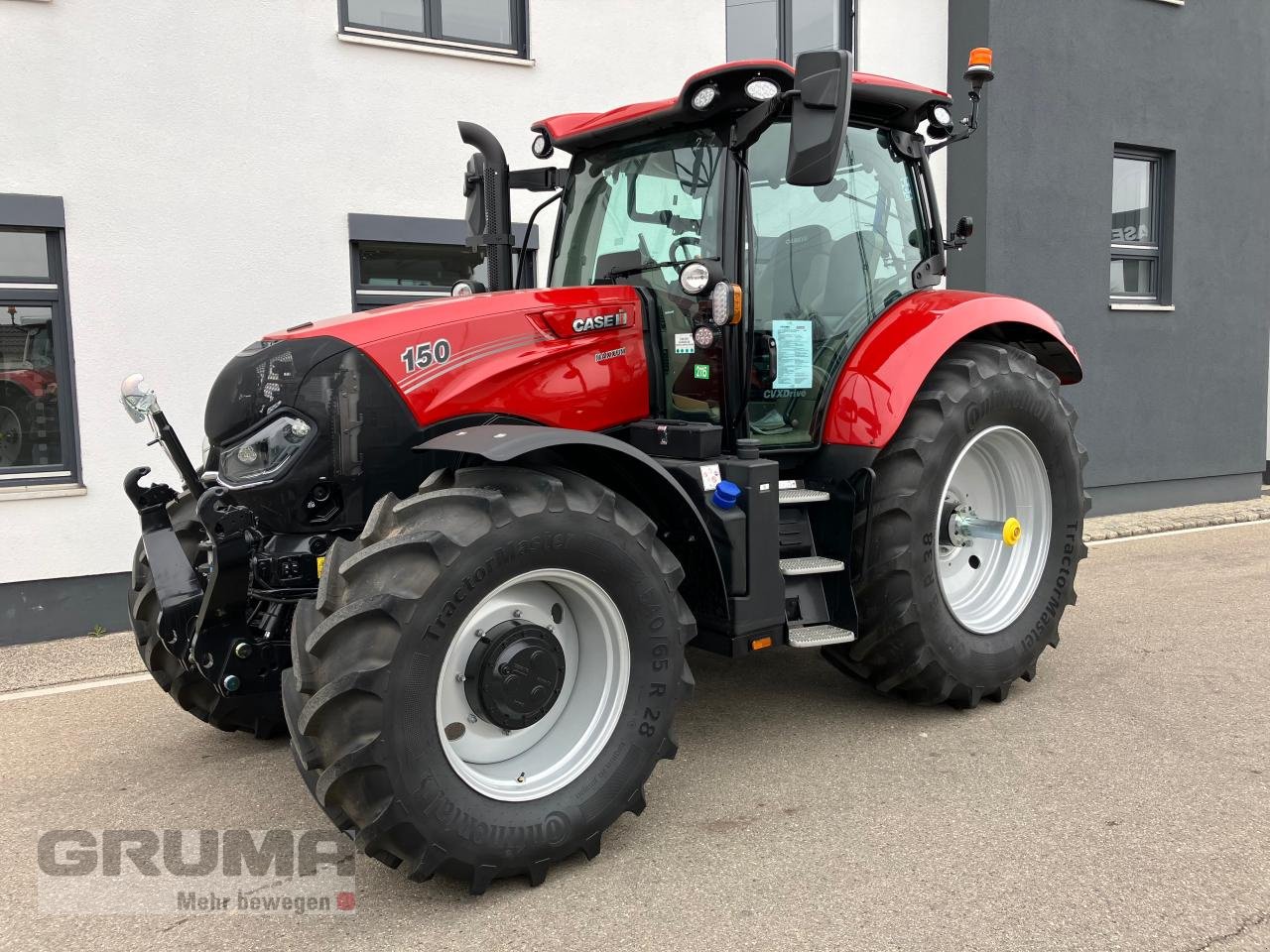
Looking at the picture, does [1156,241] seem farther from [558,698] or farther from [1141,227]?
[558,698]

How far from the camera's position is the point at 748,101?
3.51 metres

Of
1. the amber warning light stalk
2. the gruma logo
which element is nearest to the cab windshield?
the amber warning light stalk

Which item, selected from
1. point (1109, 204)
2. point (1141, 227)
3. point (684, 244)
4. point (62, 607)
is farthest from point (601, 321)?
point (1141, 227)

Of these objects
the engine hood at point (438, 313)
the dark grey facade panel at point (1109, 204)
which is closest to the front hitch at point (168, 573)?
the engine hood at point (438, 313)

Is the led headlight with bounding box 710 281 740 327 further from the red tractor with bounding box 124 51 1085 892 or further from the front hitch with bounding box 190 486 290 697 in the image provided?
the front hitch with bounding box 190 486 290 697

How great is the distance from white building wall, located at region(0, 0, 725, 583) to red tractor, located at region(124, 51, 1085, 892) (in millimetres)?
2409

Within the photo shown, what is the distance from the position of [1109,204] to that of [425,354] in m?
7.88

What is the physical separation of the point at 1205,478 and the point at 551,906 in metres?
9.27

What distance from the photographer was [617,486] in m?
3.32

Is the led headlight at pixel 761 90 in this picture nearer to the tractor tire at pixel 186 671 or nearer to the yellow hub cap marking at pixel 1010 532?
the yellow hub cap marking at pixel 1010 532

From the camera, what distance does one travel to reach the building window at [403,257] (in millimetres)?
6496

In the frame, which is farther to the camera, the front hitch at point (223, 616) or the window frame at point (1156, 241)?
the window frame at point (1156, 241)

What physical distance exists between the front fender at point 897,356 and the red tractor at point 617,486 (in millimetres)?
12

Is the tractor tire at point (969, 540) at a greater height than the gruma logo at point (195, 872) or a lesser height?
greater
